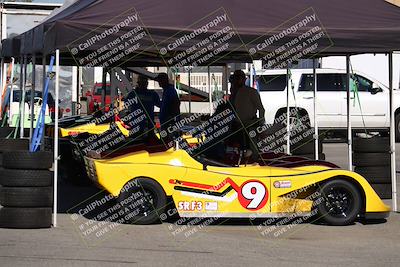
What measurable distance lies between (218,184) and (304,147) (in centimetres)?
469

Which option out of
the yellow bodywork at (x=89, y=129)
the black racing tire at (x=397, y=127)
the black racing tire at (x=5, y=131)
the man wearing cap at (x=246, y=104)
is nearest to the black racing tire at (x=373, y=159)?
the man wearing cap at (x=246, y=104)

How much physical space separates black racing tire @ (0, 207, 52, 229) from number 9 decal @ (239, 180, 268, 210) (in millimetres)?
2440

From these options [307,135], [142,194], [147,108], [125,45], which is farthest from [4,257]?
[307,135]

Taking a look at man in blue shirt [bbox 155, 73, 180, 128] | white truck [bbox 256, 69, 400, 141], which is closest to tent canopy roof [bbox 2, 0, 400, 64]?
man in blue shirt [bbox 155, 73, 180, 128]

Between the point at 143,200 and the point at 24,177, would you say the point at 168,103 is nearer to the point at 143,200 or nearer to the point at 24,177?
the point at 143,200

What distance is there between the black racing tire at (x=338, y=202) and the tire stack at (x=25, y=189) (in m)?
3.39

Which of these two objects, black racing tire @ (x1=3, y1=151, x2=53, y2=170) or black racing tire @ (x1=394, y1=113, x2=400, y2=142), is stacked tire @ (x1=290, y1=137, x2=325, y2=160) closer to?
black racing tire @ (x1=3, y1=151, x2=53, y2=170)

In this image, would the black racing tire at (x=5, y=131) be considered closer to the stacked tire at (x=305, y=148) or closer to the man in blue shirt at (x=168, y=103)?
the man in blue shirt at (x=168, y=103)

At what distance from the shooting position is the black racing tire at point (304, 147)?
13.8 m

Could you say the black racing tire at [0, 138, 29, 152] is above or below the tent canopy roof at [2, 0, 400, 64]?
below

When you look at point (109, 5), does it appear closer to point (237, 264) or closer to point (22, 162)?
point (22, 162)

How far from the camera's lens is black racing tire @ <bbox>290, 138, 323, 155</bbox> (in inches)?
544

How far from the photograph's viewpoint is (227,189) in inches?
374

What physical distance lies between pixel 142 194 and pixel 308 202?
210cm
